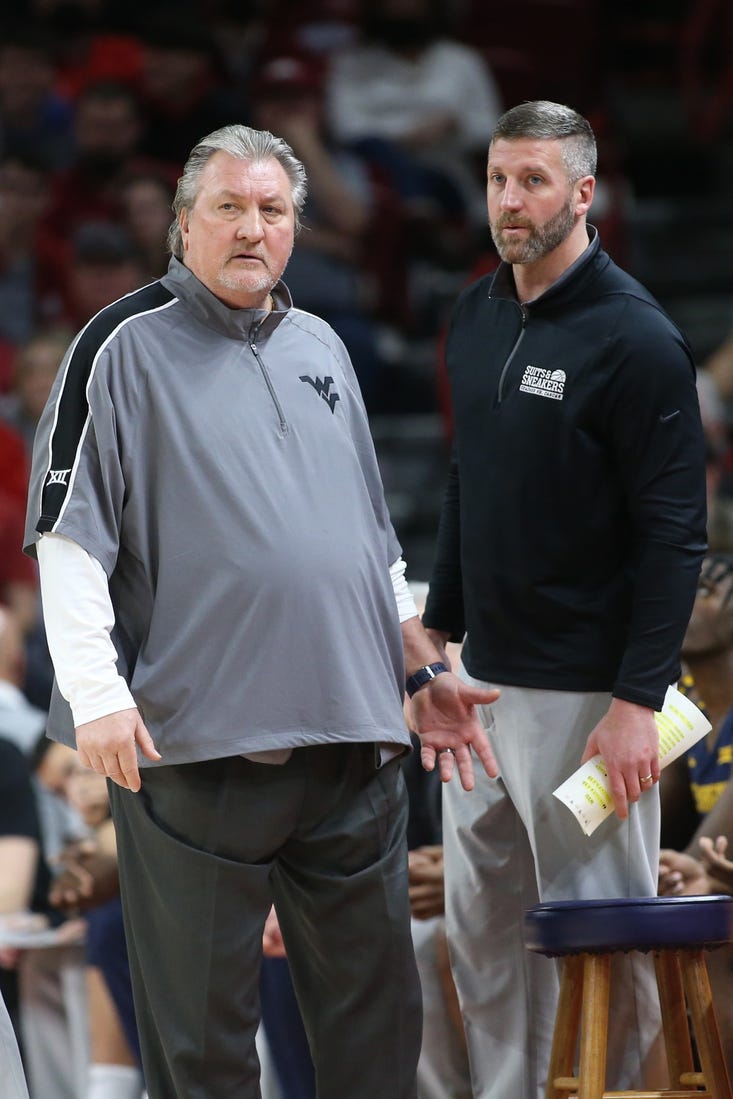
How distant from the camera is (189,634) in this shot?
9.41 ft

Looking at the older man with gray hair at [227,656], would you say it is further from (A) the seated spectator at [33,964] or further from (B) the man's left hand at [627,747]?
(A) the seated spectator at [33,964]

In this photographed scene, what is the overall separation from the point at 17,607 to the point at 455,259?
2.55 metres

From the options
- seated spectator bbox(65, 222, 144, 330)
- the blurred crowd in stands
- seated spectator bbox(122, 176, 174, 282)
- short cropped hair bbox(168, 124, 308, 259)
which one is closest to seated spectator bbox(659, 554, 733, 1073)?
short cropped hair bbox(168, 124, 308, 259)

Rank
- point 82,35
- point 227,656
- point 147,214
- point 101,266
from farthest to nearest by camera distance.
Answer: point 82,35
point 147,214
point 101,266
point 227,656

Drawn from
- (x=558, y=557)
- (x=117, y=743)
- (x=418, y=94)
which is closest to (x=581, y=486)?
(x=558, y=557)

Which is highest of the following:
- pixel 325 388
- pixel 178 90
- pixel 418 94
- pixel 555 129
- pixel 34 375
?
pixel 178 90

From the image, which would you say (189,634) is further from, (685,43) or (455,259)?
(685,43)

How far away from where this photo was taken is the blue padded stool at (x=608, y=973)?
2.90 metres

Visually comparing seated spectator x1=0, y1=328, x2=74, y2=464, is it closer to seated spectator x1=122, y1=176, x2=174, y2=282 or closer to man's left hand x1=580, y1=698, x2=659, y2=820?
seated spectator x1=122, y1=176, x2=174, y2=282

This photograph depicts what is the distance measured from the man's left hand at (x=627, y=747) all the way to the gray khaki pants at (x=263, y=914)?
1.18ft

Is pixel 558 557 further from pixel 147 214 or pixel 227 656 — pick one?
pixel 147 214

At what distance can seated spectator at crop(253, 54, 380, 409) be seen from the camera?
288 inches

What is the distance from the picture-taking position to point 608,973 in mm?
2979

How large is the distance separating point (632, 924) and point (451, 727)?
50 centimetres
